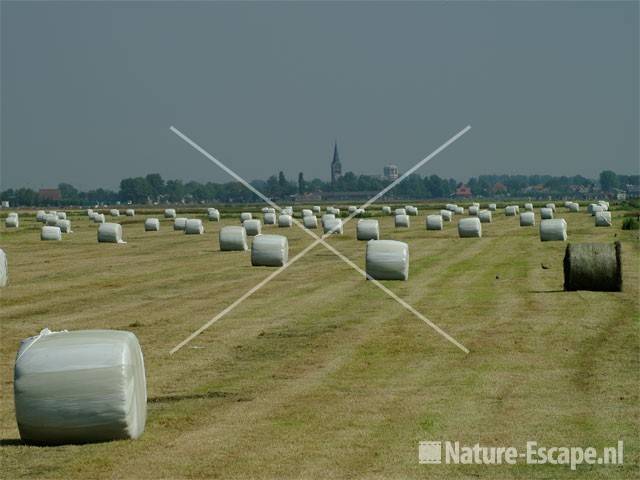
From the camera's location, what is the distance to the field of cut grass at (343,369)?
15211mm

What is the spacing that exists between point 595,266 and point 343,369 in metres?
14.5

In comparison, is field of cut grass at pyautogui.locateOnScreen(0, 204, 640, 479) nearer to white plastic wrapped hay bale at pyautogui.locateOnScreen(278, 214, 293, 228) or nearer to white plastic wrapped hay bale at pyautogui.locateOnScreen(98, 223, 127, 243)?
white plastic wrapped hay bale at pyautogui.locateOnScreen(98, 223, 127, 243)

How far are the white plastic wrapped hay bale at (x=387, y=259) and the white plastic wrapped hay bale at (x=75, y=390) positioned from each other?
2491cm

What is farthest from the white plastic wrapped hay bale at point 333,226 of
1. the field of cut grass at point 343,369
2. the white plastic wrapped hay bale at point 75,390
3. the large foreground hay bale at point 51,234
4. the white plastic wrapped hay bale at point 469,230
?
the white plastic wrapped hay bale at point 75,390

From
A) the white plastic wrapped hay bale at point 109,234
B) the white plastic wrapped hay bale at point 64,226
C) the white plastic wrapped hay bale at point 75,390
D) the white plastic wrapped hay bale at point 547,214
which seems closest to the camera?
the white plastic wrapped hay bale at point 75,390

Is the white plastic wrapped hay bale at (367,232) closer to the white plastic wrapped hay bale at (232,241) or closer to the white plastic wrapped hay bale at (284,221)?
the white plastic wrapped hay bale at (232,241)

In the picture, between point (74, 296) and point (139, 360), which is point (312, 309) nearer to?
point (74, 296)

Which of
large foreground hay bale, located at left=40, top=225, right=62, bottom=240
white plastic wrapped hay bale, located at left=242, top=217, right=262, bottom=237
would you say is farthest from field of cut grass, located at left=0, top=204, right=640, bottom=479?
large foreground hay bale, located at left=40, top=225, right=62, bottom=240

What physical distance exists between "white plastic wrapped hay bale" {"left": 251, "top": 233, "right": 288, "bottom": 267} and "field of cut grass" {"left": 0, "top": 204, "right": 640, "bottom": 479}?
0.87 meters

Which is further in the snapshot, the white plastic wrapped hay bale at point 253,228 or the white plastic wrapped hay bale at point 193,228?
the white plastic wrapped hay bale at point 193,228

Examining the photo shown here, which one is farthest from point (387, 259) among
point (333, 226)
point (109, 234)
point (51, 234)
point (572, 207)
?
point (572, 207)

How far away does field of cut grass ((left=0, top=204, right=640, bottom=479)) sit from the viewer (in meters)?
15.2

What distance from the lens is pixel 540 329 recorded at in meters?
27.8

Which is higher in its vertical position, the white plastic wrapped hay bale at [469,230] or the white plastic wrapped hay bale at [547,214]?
the white plastic wrapped hay bale at [469,230]
